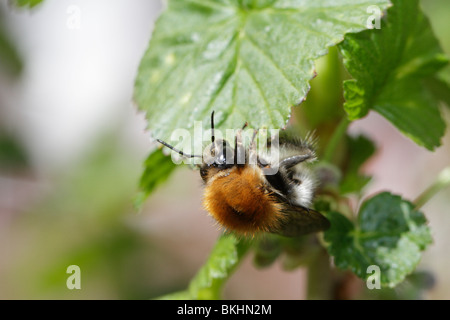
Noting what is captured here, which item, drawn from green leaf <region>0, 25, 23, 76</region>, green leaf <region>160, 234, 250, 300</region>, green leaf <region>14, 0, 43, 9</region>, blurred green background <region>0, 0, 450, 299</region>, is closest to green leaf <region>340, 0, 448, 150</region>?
green leaf <region>160, 234, 250, 300</region>

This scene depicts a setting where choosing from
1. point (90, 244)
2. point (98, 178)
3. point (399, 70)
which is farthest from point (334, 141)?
point (98, 178)

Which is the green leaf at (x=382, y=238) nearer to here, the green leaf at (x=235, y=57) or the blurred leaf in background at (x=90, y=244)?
the green leaf at (x=235, y=57)

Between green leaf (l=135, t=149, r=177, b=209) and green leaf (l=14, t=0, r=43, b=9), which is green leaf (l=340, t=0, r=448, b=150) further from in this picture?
green leaf (l=14, t=0, r=43, b=9)

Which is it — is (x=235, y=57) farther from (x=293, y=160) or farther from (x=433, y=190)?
(x=433, y=190)

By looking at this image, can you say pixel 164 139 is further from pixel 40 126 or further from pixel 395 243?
pixel 40 126

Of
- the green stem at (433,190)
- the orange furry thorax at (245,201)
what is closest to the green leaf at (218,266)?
the orange furry thorax at (245,201)

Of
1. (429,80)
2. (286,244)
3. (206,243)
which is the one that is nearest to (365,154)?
(429,80)
